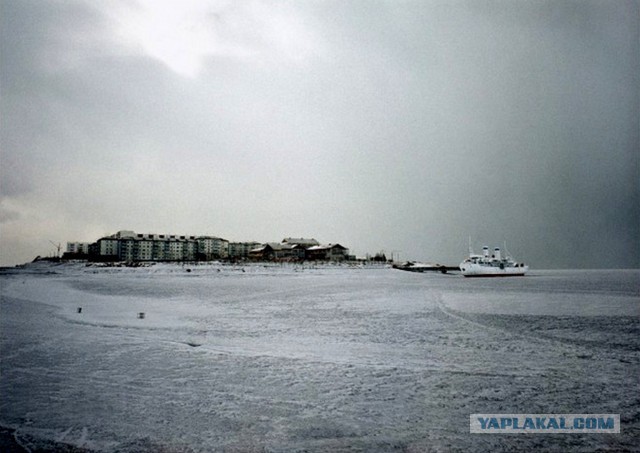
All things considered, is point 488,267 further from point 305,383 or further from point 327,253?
point 305,383

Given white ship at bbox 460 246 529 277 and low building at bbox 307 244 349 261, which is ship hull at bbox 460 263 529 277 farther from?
low building at bbox 307 244 349 261

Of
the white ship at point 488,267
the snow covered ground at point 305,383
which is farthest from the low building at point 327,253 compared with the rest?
the snow covered ground at point 305,383

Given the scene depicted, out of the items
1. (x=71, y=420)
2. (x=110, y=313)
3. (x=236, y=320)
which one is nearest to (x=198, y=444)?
(x=71, y=420)

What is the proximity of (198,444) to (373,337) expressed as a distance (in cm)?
874

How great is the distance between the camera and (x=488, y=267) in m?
94.8

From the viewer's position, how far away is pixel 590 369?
951cm

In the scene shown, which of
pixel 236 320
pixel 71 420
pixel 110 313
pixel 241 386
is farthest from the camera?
pixel 110 313

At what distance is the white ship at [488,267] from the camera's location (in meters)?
92.1

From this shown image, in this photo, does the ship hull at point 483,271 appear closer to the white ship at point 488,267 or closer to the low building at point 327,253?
the white ship at point 488,267

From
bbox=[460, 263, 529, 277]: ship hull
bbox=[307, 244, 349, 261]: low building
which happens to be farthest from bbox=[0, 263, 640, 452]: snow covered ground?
bbox=[307, 244, 349, 261]: low building

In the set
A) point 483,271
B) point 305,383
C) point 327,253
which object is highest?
point 327,253

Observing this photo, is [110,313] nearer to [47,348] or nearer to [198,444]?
[47,348]

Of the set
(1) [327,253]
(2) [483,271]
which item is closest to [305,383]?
(2) [483,271]

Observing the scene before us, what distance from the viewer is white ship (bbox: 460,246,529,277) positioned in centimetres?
9206
